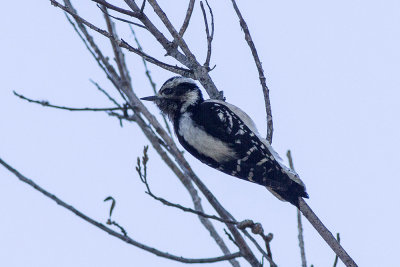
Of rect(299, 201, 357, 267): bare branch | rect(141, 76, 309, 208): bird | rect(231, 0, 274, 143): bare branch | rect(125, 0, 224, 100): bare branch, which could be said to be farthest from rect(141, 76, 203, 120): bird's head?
rect(299, 201, 357, 267): bare branch

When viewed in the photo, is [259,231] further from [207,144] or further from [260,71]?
[207,144]

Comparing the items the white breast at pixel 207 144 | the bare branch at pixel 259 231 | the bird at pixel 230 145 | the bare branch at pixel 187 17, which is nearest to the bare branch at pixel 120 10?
the bare branch at pixel 187 17

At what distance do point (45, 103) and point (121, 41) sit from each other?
0.80 m

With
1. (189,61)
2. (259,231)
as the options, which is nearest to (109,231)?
(259,231)

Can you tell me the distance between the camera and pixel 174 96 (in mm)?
5668

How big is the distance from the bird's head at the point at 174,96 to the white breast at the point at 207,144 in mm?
505

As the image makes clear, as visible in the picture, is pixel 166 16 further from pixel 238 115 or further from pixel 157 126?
pixel 238 115

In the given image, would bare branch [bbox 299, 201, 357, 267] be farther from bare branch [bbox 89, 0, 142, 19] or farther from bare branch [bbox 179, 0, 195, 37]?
bare branch [bbox 89, 0, 142, 19]

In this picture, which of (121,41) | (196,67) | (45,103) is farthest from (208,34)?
(45,103)

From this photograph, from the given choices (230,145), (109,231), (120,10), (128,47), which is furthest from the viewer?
(230,145)

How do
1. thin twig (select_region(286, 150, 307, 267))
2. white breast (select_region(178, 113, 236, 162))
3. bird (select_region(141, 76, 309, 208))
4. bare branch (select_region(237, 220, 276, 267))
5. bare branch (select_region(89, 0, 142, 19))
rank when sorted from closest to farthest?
bare branch (select_region(237, 220, 276, 267)), thin twig (select_region(286, 150, 307, 267)), bare branch (select_region(89, 0, 142, 19)), bird (select_region(141, 76, 309, 208)), white breast (select_region(178, 113, 236, 162))

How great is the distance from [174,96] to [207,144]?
85cm

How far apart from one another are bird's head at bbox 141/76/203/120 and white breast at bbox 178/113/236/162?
0.51m

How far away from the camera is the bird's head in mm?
5629
